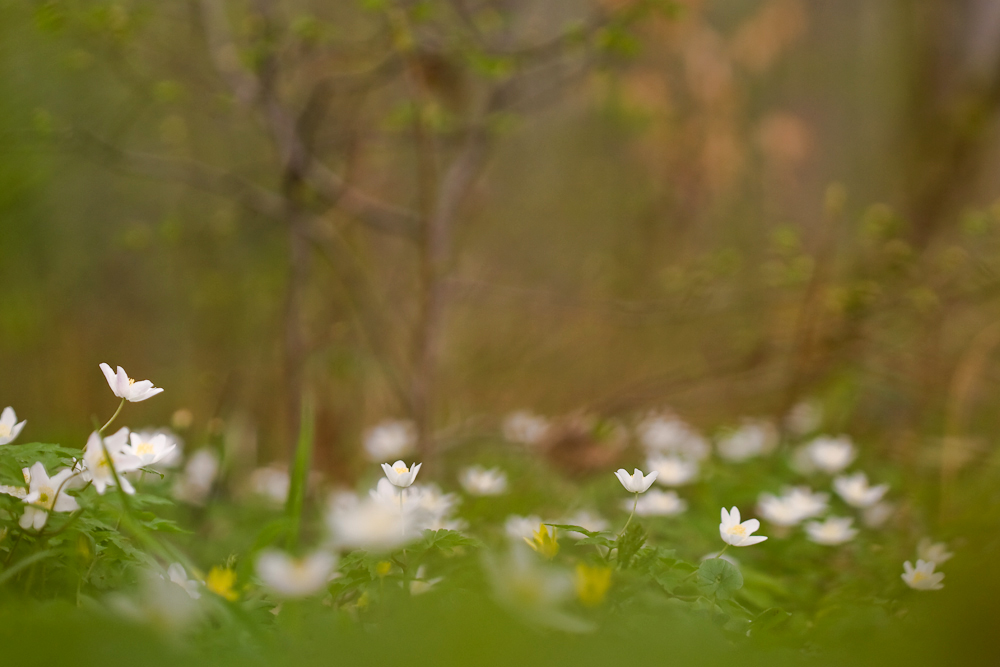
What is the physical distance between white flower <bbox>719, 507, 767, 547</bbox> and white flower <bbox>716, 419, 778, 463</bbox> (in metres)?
1.09

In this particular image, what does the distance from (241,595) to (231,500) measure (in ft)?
4.60

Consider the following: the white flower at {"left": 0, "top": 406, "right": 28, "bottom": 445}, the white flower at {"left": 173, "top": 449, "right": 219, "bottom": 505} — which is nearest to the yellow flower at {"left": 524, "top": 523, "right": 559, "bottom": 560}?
the white flower at {"left": 0, "top": 406, "right": 28, "bottom": 445}

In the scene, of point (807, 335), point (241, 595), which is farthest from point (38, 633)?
point (807, 335)

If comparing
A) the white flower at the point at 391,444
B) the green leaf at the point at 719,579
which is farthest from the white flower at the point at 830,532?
the white flower at the point at 391,444

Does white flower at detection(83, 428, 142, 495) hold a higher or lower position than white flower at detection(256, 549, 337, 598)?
higher

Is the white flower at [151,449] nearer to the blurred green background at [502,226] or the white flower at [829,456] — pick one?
the blurred green background at [502,226]

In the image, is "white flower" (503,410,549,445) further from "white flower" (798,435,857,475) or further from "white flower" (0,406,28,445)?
"white flower" (0,406,28,445)

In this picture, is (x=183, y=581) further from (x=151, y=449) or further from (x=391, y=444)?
(x=391, y=444)

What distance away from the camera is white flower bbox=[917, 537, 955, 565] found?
90cm

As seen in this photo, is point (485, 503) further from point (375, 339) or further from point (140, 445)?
point (375, 339)

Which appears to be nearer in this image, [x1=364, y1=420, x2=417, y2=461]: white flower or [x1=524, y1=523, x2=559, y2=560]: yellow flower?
[x1=524, y1=523, x2=559, y2=560]: yellow flower

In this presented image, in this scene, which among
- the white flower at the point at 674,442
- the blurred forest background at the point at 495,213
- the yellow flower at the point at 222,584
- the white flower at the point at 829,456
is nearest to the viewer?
the yellow flower at the point at 222,584

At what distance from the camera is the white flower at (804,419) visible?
1.97 meters

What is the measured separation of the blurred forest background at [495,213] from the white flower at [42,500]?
1184mm
